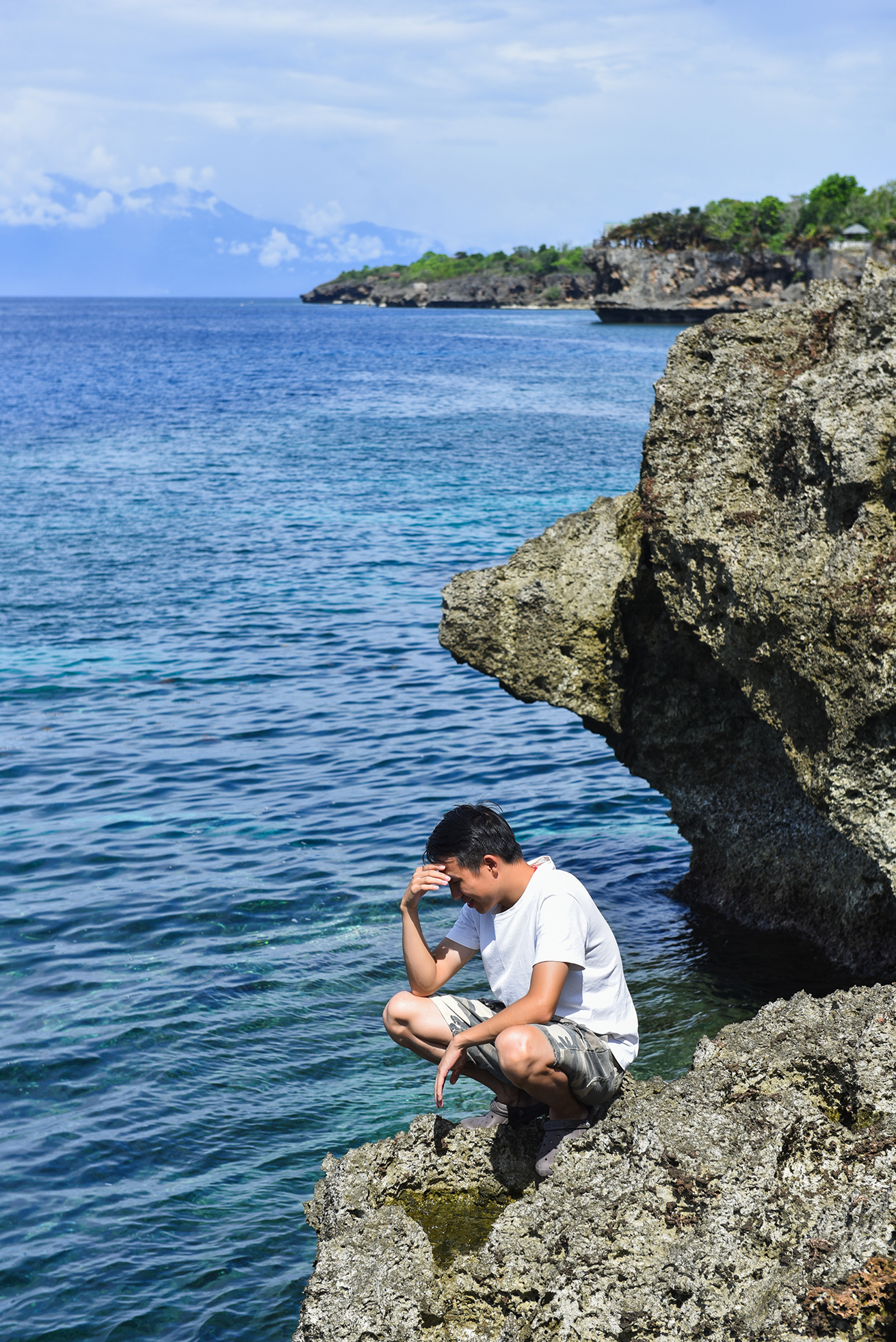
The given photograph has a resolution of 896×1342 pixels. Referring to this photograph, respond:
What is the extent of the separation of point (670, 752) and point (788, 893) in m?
1.48

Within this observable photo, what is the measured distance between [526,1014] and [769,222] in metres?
142

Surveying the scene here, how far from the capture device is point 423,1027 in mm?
5691

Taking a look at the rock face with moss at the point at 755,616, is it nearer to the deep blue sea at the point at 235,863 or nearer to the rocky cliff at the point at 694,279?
the deep blue sea at the point at 235,863

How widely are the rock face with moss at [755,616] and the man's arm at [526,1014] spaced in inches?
92.5

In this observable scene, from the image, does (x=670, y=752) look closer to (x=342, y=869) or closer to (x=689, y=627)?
(x=689, y=627)

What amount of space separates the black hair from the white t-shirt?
231 millimetres

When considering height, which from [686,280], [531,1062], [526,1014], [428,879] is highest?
[686,280]

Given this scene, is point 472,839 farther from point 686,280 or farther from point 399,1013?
point 686,280

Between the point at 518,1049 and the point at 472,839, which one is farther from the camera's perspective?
the point at 472,839

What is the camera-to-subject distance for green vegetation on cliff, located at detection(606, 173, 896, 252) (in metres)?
126

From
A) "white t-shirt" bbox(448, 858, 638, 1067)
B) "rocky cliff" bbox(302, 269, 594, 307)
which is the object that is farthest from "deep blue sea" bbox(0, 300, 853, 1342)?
"rocky cliff" bbox(302, 269, 594, 307)

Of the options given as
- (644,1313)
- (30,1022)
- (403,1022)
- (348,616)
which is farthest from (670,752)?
(348,616)

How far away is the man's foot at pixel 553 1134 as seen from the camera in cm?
515

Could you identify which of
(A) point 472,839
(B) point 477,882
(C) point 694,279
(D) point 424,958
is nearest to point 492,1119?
(D) point 424,958
